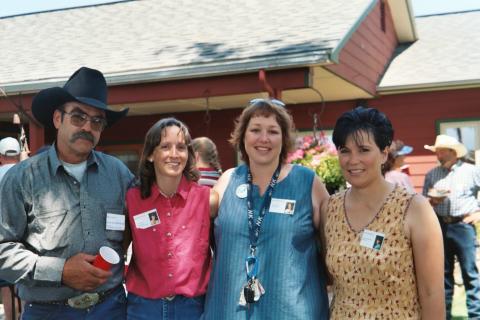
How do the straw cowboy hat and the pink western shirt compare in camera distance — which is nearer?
the pink western shirt

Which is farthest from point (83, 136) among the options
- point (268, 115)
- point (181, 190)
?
point (268, 115)

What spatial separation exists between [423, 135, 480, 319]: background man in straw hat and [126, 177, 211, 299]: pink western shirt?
419cm

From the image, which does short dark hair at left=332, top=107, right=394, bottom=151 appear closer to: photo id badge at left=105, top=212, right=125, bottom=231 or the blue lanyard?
the blue lanyard

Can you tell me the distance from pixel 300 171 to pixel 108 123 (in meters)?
1.15

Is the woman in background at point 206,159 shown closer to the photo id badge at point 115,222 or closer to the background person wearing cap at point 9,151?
the photo id badge at point 115,222

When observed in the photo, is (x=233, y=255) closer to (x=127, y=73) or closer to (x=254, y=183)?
(x=254, y=183)

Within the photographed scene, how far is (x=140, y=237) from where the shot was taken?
3049 millimetres

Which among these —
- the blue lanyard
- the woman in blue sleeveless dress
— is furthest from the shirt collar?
the blue lanyard

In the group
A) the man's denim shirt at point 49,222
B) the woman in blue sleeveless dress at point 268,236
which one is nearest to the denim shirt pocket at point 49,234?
the man's denim shirt at point 49,222

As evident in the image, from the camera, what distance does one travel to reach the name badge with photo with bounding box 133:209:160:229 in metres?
3.04

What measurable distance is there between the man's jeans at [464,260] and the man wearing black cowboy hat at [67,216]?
4.57 meters

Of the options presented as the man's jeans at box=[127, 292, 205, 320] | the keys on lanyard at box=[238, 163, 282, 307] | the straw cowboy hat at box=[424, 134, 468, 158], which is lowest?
the man's jeans at box=[127, 292, 205, 320]

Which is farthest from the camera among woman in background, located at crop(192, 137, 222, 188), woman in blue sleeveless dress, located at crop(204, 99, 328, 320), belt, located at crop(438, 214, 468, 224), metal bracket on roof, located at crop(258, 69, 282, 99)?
metal bracket on roof, located at crop(258, 69, 282, 99)

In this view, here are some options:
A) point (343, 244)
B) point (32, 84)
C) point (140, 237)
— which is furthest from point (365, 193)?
point (32, 84)
